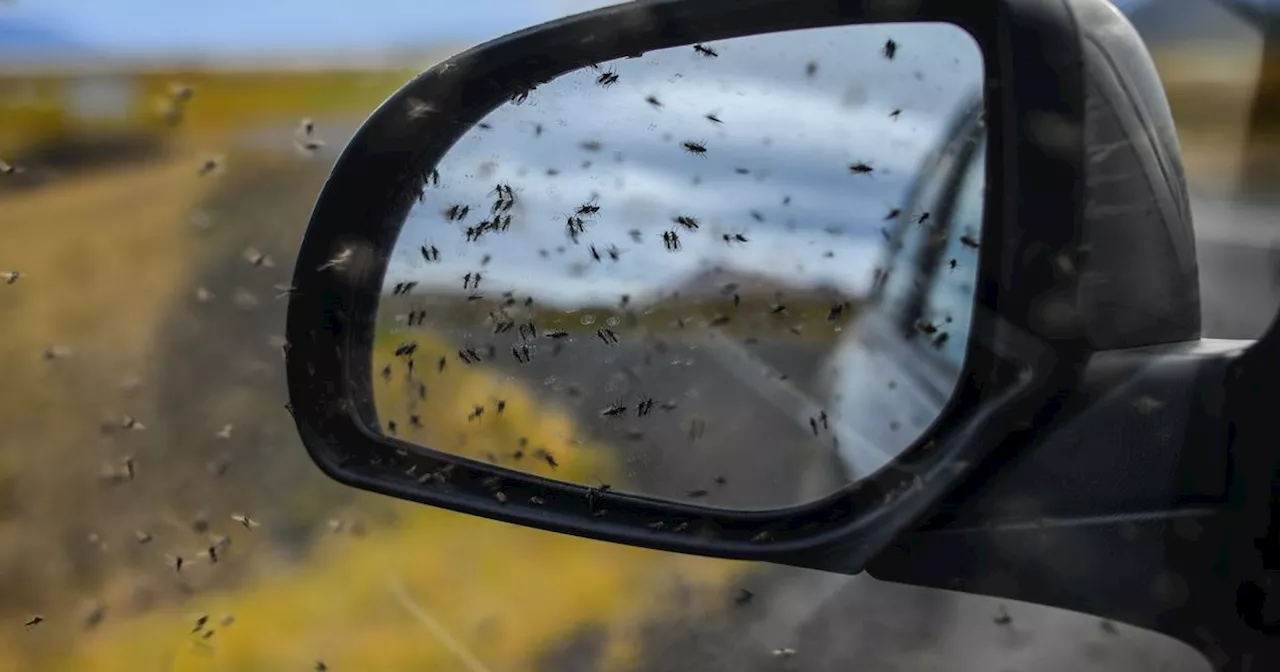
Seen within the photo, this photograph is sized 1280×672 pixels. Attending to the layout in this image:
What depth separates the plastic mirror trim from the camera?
48.3 inches

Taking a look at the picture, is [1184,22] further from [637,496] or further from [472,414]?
[472,414]

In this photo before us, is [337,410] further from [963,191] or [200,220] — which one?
[963,191]

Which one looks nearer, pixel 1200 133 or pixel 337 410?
pixel 1200 133

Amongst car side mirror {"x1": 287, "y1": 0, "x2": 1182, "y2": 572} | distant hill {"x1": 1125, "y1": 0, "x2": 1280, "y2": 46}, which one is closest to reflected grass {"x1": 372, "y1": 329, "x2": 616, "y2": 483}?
car side mirror {"x1": 287, "y1": 0, "x2": 1182, "y2": 572}

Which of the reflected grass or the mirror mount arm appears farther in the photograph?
the reflected grass

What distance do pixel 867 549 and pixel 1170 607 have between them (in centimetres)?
43

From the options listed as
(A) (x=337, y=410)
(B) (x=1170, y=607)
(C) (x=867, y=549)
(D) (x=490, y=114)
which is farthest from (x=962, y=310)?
(A) (x=337, y=410)

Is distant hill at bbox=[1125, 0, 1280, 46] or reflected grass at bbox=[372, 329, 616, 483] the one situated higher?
distant hill at bbox=[1125, 0, 1280, 46]

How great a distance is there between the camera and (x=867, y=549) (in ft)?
4.46

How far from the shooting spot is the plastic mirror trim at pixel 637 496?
1226 mm

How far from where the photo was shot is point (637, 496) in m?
1.58

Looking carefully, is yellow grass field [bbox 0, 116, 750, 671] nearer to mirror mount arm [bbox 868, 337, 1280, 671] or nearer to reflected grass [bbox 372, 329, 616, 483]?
reflected grass [bbox 372, 329, 616, 483]

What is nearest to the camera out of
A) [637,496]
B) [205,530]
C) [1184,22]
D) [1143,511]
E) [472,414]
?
[1143,511]

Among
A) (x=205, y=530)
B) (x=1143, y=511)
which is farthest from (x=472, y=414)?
(x=1143, y=511)
